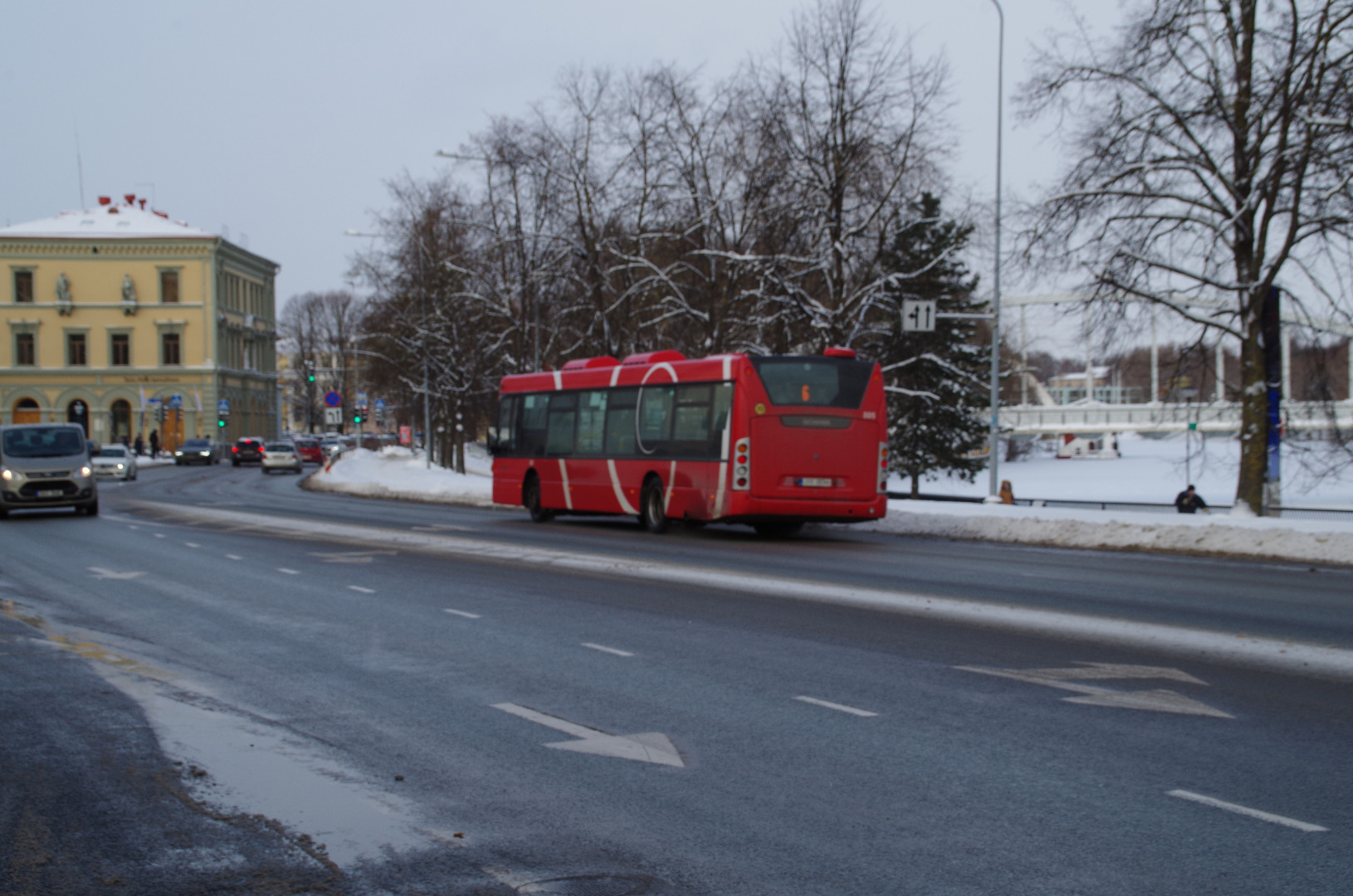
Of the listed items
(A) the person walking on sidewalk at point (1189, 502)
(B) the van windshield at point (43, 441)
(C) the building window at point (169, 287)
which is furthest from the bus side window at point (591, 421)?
(C) the building window at point (169, 287)

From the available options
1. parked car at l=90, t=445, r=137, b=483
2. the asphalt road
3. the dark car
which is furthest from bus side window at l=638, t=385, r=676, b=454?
the dark car

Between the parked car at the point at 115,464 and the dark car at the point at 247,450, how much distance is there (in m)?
20.0

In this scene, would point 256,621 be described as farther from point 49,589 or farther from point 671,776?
point 671,776

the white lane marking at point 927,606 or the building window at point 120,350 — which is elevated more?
the building window at point 120,350

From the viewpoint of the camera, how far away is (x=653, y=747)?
634 cm

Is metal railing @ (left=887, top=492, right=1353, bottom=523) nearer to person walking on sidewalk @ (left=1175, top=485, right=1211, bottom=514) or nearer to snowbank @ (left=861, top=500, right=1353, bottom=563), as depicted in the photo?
person walking on sidewalk @ (left=1175, top=485, right=1211, bottom=514)

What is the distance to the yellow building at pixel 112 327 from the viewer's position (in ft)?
301

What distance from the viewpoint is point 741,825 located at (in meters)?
5.05

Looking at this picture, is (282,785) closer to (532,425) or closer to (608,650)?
(608,650)

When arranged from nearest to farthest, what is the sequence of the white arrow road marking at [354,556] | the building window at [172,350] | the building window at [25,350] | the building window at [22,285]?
the white arrow road marking at [354,556] < the building window at [22,285] < the building window at [25,350] < the building window at [172,350]

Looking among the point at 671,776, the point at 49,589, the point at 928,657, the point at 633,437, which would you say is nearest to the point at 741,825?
the point at 671,776

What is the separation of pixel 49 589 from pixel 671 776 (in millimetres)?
10211

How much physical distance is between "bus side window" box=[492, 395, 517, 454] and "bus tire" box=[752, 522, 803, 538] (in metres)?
6.08

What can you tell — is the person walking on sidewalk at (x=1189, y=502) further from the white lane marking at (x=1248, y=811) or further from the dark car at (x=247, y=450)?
the dark car at (x=247, y=450)
